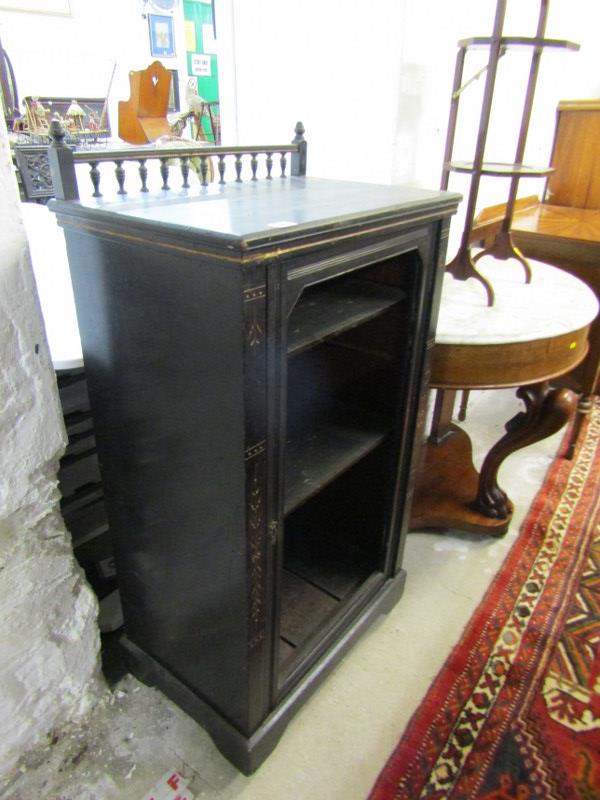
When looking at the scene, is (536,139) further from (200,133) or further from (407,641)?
(407,641)

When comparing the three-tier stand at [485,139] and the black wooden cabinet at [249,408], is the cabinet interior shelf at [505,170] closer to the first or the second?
the three-tier stand at [485,139]

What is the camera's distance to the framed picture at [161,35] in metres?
2.61

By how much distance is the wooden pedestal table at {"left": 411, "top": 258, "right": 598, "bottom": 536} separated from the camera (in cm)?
132

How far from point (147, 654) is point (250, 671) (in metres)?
0.35

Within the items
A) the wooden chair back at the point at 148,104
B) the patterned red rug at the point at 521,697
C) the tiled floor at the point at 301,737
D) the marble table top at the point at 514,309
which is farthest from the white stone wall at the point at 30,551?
the wooden chair back at the point at 148,104

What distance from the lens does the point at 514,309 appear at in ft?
4.81

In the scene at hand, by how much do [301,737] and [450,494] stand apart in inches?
36.6

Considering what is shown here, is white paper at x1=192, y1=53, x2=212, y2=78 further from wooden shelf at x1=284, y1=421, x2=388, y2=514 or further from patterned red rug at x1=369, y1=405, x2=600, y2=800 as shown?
patterned red rug at x1=369, y1=405, x2=600, y2=800

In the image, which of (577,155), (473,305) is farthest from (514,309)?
(577,155)

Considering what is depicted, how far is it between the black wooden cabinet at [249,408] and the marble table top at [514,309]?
0.69ft

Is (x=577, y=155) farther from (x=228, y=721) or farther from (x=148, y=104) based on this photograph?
(x=228, y=721)

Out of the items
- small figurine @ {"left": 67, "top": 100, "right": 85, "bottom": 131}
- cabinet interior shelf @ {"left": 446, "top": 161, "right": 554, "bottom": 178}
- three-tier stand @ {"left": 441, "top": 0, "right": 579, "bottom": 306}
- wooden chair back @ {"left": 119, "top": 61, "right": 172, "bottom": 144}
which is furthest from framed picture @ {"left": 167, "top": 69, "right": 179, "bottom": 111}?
cabinet interior shelf @ {"left": 446, "top": 161, "right": 554, "bottom": 178}

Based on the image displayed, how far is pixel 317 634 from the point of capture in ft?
4.17

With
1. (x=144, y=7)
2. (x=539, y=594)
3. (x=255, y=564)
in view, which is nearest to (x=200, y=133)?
(x=144, y=7)
